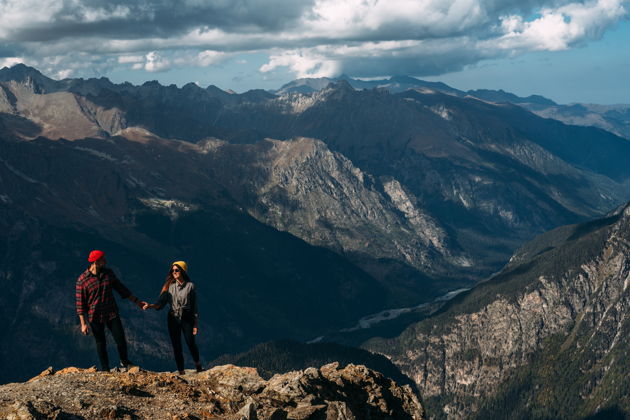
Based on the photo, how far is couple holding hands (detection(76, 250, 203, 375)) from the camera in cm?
5294

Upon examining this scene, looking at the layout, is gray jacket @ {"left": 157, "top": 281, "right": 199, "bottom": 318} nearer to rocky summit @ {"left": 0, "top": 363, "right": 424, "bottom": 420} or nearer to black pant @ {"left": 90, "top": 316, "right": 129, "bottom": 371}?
black pant @ {"left": 90, "top": 316, "right": 129, "bottom": 371}

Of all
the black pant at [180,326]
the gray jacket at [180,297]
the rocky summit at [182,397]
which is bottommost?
the rocky summit at [182,397]

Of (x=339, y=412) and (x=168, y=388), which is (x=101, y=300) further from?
(x=339, y=412)

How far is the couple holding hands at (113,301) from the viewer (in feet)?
174

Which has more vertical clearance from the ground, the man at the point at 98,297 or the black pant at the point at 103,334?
the man at the point at 98,297

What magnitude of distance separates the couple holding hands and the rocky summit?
9.29 feet

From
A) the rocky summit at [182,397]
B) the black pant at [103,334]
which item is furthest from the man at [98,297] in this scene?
the rocky summit at [182,397]

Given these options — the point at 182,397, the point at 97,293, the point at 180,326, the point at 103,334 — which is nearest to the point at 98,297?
the point at 97,293

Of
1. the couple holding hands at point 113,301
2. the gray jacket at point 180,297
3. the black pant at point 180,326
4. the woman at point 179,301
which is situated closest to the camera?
the couple holding hands at point 113,301

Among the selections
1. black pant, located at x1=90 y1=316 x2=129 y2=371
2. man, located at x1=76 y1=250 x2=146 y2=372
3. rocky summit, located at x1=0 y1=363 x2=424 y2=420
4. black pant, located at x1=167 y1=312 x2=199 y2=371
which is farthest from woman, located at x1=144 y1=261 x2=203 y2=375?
rocky summit, located at x1=0 y1=363 x2=424 y2=420

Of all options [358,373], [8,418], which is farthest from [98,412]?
[358,373]

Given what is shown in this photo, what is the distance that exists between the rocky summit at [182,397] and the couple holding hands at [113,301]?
2.83m

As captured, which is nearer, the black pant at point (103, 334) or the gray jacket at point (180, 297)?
the black pant at point (103, 334)

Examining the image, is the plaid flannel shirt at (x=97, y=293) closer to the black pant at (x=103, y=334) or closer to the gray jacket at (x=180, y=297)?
the black pant at (x=103, y=334)
